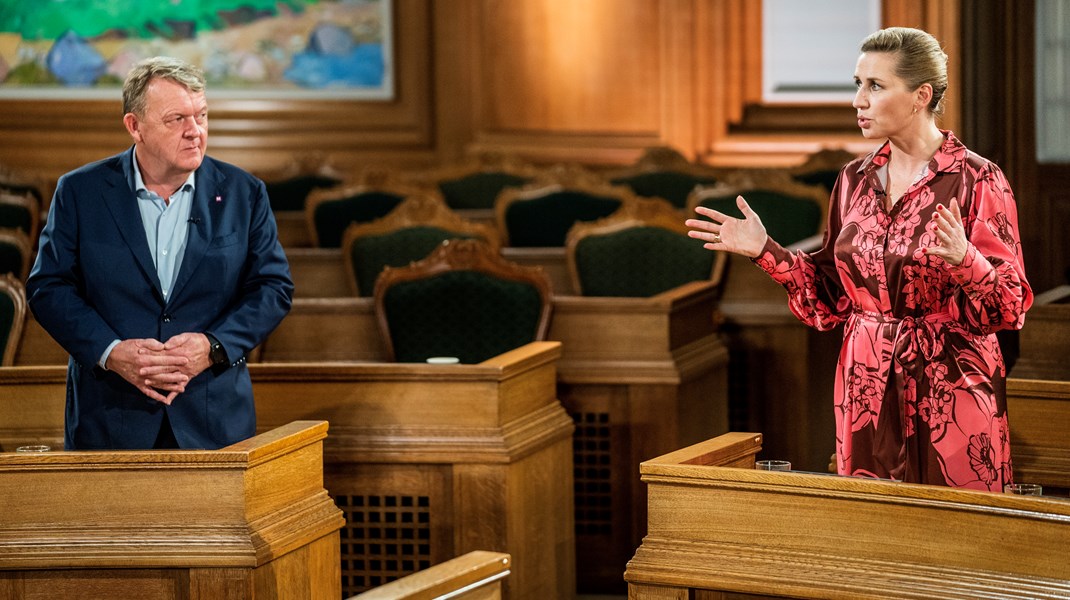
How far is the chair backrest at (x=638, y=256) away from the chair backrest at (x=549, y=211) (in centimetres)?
106

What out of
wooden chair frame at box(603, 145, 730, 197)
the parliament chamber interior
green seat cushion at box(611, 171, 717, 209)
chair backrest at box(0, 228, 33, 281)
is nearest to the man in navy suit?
the parliament chamber interior

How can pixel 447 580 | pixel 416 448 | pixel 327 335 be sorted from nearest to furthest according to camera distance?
pixel 447 580 < pixel 416 448 < pixel 327 335

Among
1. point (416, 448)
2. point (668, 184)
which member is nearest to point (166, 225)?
point (416, 448)

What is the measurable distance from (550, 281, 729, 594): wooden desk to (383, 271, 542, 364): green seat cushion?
11 cm

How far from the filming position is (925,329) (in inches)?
89.6

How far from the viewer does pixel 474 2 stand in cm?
862

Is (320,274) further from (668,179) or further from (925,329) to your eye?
(925,329)

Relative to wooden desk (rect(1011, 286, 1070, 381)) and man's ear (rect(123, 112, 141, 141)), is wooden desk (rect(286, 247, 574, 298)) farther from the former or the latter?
man's ear (rect(123, 112, 141, 141))

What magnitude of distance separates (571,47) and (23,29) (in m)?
3.23

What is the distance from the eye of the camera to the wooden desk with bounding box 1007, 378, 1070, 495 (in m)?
2.76

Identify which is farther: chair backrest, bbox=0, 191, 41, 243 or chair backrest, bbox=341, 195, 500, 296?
chair backrest, bbox=0, 191, 41, 243

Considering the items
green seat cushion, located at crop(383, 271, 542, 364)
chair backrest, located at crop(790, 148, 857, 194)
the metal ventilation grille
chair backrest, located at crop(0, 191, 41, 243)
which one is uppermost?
chair backrest, located at crop(790, 148, 857, 194)

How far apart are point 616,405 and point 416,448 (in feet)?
2.77

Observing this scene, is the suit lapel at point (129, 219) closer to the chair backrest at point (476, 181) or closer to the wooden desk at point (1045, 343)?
the wooden desk at point (1045, 343)
